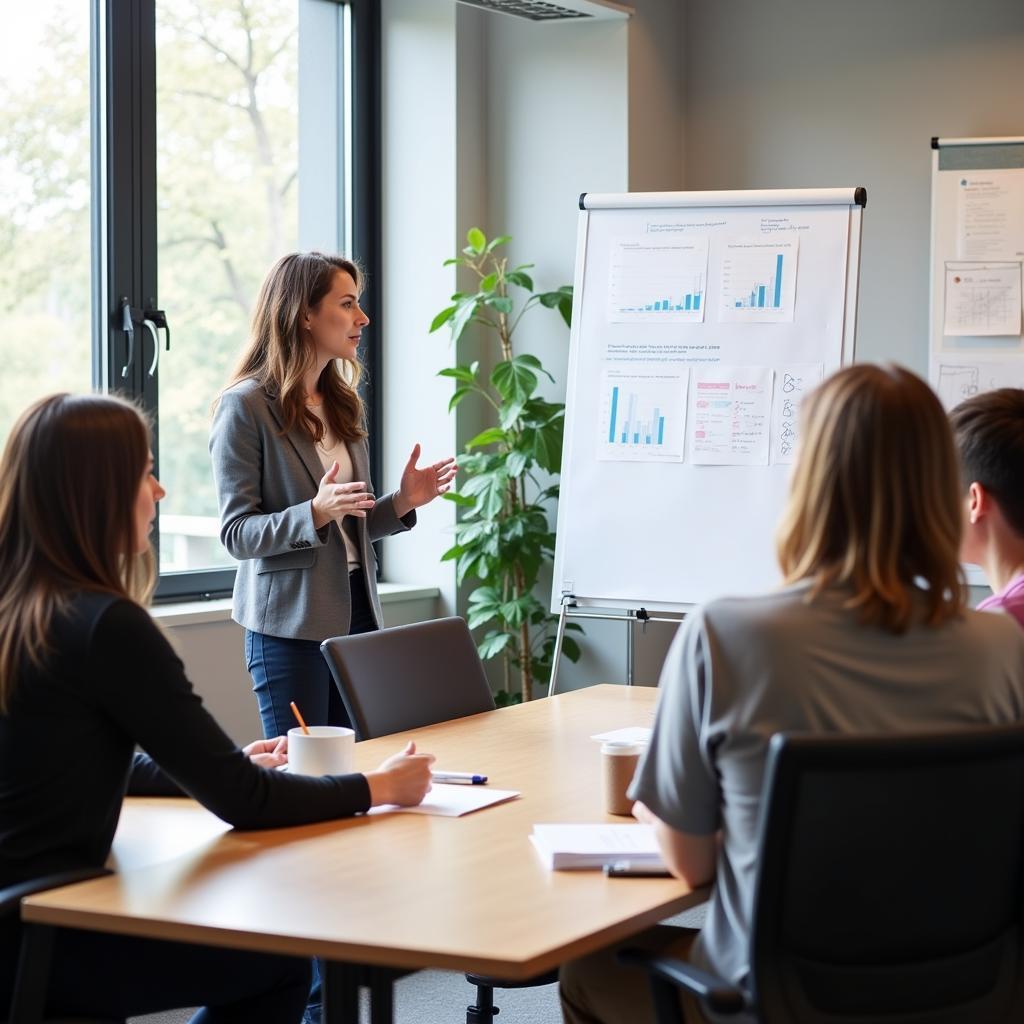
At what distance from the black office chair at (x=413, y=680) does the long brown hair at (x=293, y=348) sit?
2.07 feet

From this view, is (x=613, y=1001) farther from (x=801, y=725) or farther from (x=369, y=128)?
(x=369, y=128)

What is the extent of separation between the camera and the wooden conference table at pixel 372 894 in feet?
5.07

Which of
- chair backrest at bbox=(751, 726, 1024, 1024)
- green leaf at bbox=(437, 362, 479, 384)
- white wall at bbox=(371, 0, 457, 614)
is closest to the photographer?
chair backrest at bbox=(751, 726, 1024, 1024)

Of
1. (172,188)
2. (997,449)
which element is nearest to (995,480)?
(997,449)

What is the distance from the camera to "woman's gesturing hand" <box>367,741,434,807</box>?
208 cm

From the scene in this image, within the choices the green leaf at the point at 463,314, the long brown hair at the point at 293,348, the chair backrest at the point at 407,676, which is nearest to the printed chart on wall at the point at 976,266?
the green leaf at the point at 463,314

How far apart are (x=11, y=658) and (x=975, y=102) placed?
150 inches

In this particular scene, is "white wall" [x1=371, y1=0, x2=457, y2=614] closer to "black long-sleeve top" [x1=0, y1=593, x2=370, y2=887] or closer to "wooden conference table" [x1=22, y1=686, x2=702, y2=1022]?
"wooden conference table" [x1=22, y1=686, x2=702, y2=1022]

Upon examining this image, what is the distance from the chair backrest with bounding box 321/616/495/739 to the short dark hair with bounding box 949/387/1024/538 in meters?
1.16

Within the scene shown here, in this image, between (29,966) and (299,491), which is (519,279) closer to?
(299,491)

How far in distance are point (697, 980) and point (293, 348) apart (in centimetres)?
207

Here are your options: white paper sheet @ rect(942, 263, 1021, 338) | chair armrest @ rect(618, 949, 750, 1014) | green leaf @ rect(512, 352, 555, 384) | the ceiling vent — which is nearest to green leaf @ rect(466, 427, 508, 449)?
green leaf @ rect(512, 352, 555, 384)

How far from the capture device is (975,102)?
15.0ft

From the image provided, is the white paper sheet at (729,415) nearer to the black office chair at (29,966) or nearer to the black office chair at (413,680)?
the black office chair at (413,680)
